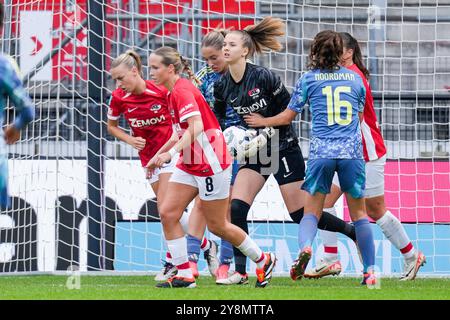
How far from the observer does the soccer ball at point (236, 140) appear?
25.9 ft

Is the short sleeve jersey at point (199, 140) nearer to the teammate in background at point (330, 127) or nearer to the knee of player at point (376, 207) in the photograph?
the teammate in background at point (330, 127)

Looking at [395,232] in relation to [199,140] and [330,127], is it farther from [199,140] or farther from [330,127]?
[199,140]

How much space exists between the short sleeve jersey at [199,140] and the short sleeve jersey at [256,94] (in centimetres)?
77

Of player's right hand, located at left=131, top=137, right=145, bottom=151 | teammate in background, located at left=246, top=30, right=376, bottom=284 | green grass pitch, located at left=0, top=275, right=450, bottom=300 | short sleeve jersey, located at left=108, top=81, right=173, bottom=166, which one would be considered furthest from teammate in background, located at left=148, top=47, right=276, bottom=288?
short sleeve jersey, located at left=108, top=81, right=173, bottom=166

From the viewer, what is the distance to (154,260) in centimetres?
995

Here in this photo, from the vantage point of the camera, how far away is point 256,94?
7941 mm

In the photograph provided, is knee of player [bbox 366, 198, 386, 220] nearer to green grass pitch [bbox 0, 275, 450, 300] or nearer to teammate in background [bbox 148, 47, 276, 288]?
green grass pitch [bbox 0, 275, 450, 300]

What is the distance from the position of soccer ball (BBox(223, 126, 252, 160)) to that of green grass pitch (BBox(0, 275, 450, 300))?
98 centimetres

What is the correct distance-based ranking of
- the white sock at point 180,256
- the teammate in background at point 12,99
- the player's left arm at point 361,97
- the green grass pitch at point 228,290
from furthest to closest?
the player's left arm at point 361,97 < the white sock at point 180,256 < the green grass pitch at point 228,290 < the teammate in background at point 12,99

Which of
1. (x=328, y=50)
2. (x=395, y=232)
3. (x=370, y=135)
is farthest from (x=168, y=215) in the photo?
(x=395, y=232)

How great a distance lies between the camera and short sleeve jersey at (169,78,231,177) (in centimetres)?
704

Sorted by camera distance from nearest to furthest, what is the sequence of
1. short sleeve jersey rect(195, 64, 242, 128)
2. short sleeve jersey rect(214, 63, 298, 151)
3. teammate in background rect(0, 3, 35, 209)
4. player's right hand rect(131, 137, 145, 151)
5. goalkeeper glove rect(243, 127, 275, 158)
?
teammate in background rect(0, 3, 35, 209), goalkeeper glove rect(243, 127, 275, 158), short sleeve jersey rect(214, 63, 298, 151), short sleeve jersey rect(195, 64, 242, 128), player's right hand rect(131, 137, 145, 151)

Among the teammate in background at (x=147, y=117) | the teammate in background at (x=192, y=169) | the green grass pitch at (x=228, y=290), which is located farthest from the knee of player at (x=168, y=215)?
the teammate in background at (x=147, y=117)

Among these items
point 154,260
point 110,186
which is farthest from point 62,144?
point 154,260
